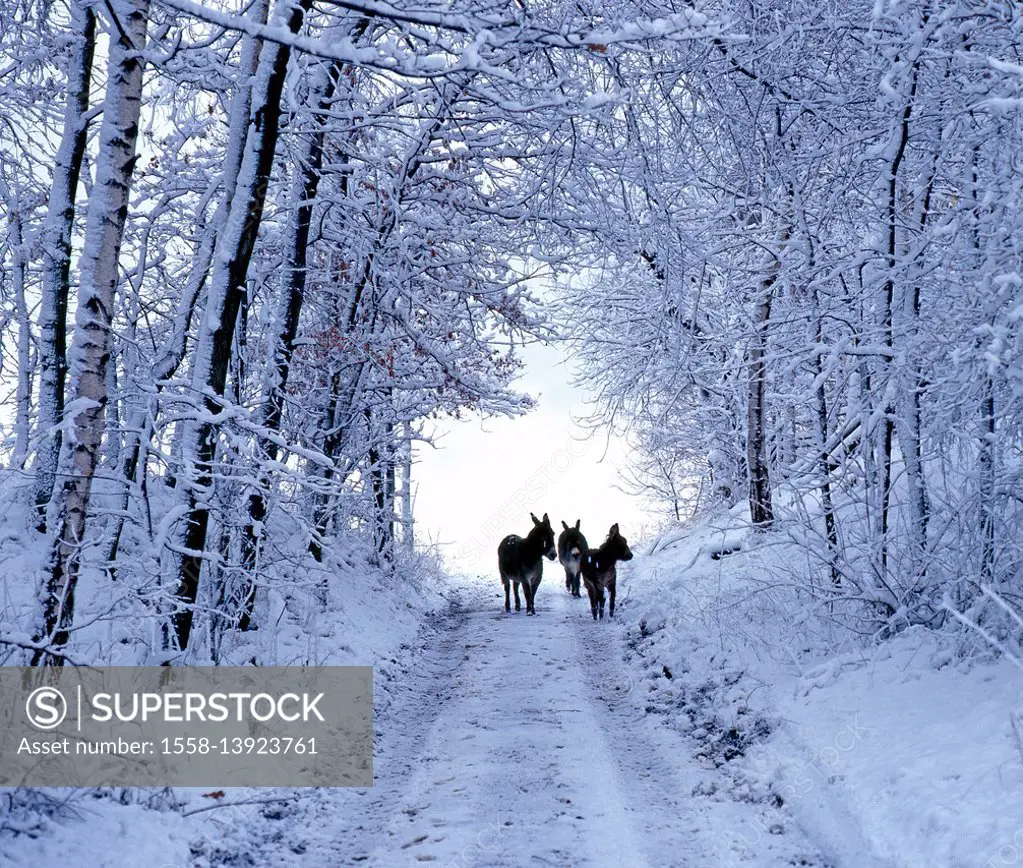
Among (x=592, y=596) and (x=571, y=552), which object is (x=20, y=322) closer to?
(x=592, y=596)

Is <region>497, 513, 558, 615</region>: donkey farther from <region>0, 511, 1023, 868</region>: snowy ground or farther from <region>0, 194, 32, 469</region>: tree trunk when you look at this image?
<region>0, 194, 32, 469</region>: tree trunk

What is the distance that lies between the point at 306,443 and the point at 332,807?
5900 mm

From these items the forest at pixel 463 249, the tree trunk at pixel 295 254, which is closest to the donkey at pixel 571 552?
the forest at pixel 463 249

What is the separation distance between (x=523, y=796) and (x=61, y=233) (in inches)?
320

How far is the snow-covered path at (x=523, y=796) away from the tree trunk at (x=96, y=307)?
202 centimetres

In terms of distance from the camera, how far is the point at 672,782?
5.99 meters

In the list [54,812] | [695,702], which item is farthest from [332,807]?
[695,702]

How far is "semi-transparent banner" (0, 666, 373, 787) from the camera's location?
4.75 m

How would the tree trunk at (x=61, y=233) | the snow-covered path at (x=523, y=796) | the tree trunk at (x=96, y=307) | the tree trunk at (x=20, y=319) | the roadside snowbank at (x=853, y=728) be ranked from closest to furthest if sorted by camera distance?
the roadside snowbank at (x=853, y=728) → the snow-covered path at (x=523, y=796) → the tree trunk at (x=96, y=307) → the tree trunk at (x=61, y=233) → the tree trunk at (x=20, y=319)

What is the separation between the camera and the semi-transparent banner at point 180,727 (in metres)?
4.75

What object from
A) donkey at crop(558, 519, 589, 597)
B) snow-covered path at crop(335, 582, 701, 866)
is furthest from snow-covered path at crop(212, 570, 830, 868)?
donkey at crop(558, 519, 589, 597)

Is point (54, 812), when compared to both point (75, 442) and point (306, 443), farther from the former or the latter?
point (306, 443)

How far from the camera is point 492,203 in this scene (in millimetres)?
10906

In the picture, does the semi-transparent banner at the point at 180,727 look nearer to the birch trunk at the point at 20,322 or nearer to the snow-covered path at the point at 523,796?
the snow-covered path at the point at 523,796
